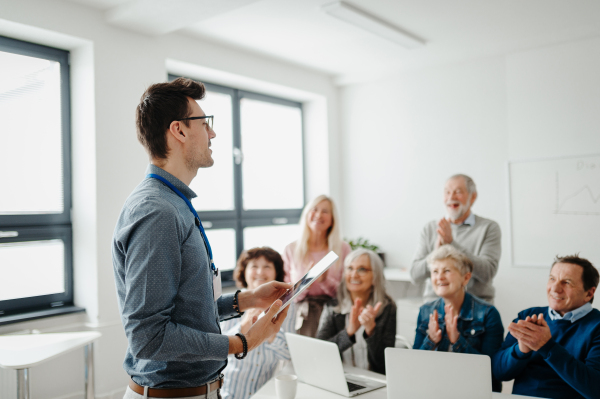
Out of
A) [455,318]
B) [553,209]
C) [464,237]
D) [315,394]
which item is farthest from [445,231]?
[553,209]

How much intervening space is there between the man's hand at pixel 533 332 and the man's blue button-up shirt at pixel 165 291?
3.82 feet

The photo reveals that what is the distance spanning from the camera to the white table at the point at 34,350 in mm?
2309

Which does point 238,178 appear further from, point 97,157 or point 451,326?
point 451,326

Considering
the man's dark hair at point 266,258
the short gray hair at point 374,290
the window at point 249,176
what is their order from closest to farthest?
the short gray hair at point 374,290
the man's dark hair at point 266,258
the window at point 249,176

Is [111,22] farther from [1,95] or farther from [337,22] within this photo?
[337,22]

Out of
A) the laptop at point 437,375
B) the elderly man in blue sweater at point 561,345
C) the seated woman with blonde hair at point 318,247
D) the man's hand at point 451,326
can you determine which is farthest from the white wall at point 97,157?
the elderly man in blue sweater at point 561,345

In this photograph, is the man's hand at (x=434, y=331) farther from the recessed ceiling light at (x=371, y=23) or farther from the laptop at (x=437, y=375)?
the recessed ceiling light at (x=371, y=23)

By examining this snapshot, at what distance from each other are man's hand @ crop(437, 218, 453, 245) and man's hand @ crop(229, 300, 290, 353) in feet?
6.24

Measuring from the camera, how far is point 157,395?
1252 millimetres

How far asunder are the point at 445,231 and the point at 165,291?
2.26 metres

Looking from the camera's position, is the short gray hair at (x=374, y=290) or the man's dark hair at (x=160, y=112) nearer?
the man's dark hair at (x=160, y=112)

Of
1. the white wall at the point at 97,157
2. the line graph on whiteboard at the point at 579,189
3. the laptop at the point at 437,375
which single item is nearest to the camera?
the laptop at the point at 437,375

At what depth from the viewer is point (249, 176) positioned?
502 cm

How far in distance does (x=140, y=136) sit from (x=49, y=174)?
2.35 meters
